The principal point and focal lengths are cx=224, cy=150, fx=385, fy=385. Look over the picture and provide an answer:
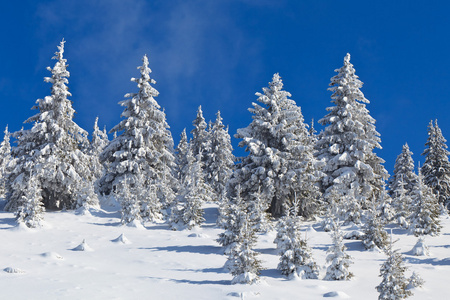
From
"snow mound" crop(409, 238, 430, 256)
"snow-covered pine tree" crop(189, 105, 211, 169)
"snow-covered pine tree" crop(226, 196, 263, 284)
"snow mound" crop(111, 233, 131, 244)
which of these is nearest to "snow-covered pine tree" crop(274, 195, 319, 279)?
"snow-covered pine tree" crop(226, 196, 263, 284)

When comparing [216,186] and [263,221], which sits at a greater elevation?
[216,186]

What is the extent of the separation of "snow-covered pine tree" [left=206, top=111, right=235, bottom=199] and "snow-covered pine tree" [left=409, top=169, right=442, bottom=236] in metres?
28.6

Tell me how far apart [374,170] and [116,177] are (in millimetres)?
20843

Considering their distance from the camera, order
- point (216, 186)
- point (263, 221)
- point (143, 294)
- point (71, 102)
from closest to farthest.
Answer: point (143, 294) → point (263, 221) → point (71, 102) → point (216, 186)

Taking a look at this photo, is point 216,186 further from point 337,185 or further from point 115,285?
point 115,285

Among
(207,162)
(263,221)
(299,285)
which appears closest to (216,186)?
(207,162)

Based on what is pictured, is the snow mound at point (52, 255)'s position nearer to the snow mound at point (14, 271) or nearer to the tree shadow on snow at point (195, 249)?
the snow mound at point (14, 271)

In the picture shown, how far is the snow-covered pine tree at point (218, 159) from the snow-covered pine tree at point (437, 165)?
897 inches

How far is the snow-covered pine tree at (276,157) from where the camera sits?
25.5 metres

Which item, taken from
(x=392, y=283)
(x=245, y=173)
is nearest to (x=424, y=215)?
(x=245, y=173)

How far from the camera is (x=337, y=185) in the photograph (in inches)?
1125

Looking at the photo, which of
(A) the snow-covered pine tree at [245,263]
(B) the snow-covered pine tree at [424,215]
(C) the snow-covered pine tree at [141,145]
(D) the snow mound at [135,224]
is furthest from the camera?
(C) the snow-covered pine tree at [141,145]

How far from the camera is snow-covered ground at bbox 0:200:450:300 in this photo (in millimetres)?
11094

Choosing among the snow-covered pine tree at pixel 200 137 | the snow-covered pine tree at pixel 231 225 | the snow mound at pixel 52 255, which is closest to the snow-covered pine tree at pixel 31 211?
the snow mound at pixel 52 255
